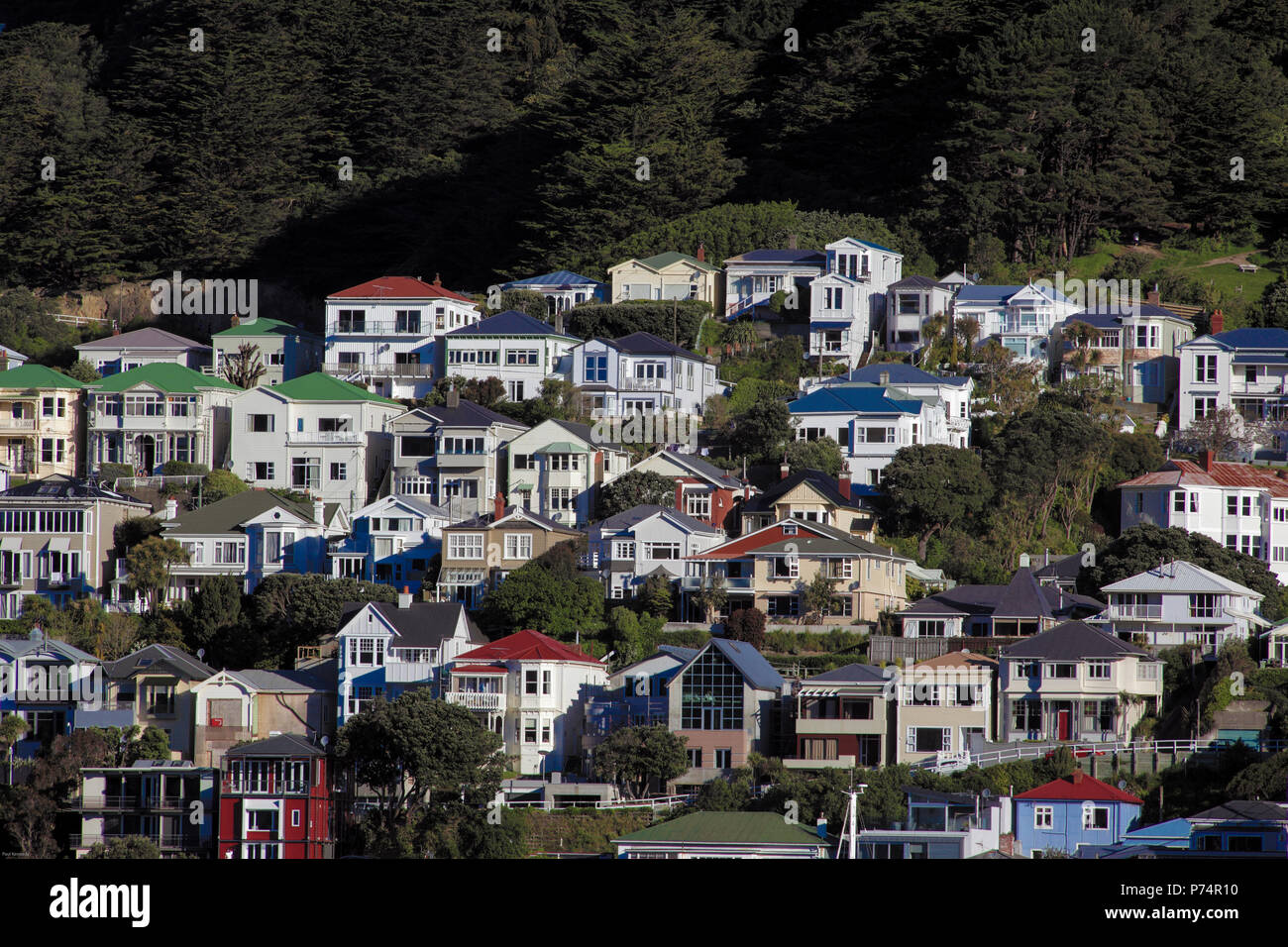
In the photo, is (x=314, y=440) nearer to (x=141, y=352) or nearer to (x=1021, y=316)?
(x=141, y=352)

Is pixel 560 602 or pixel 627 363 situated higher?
pixel 627 363

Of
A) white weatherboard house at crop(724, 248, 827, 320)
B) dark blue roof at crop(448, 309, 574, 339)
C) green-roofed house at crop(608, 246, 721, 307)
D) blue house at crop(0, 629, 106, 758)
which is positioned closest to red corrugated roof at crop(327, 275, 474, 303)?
dark blue roof at crop(448, 309, 574, 339)

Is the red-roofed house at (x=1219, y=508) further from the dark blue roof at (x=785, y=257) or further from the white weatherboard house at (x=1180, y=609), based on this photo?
the dark blue roof at (x=785, y=257)

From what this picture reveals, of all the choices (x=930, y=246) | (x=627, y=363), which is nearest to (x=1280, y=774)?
(x=627, y=363)

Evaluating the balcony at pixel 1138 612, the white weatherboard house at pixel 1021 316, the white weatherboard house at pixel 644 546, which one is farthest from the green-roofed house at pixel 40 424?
the balcony at pixel 1138 612
